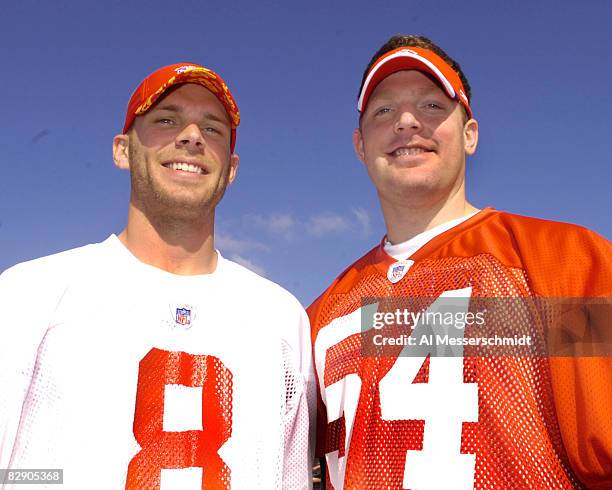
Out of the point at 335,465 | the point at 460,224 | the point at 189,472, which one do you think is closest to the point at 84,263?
the point at 189,472

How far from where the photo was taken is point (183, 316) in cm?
331

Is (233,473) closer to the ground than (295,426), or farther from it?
closer to the ground

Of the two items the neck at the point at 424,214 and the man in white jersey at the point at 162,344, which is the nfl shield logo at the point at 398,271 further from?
the man in white jersey at the point at 162,344

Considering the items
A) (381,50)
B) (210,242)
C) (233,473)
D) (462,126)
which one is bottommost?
(233,473)

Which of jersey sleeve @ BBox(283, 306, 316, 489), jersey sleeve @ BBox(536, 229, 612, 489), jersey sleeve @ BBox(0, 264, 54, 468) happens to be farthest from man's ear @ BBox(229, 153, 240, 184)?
jersey sleeve @ BBox(536, 229, 612, 489)

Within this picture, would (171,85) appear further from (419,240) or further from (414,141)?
(419,240)

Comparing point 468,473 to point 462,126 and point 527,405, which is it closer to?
point 527,405

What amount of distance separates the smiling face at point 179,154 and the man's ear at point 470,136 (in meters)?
1.67

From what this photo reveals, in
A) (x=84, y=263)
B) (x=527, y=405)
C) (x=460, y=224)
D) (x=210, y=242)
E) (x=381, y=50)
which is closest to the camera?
(x=527, y=405)

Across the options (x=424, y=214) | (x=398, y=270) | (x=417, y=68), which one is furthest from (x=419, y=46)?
(x=398, y=270)

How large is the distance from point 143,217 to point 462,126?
222cm

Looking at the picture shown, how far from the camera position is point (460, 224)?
3561 mm

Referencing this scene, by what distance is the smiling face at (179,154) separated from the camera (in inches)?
142

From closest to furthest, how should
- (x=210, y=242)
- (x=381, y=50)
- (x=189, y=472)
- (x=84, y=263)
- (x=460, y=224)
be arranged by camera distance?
(x=189, y=472), (x=84, y=263), (x=460, y=224), (x=210, y=242), (x=381, y=50)
